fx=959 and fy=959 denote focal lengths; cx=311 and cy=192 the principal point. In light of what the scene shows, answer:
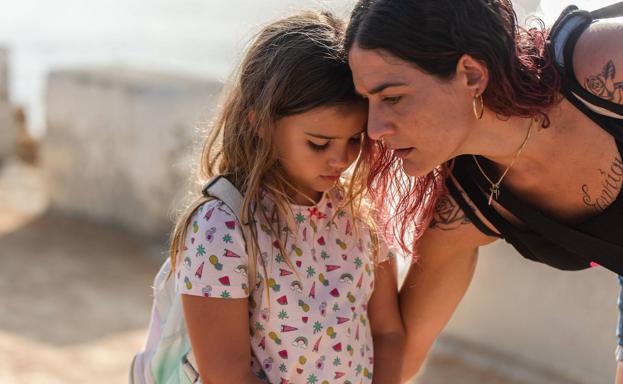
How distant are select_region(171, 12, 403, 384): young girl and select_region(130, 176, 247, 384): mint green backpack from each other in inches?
1.4

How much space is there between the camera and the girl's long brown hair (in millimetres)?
2129

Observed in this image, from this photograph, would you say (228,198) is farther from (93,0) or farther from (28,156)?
(93,0)

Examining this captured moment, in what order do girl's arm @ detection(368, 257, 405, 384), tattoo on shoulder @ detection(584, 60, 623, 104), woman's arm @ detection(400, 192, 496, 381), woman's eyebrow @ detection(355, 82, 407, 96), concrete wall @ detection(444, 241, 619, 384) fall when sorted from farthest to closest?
concrete wall @ detection(444, 241, 619, 384), woman's arm @ detection(400, 192, 496, 381), girl's arm @ detection(368, 257, 405, 384), tattoo on shoulder @ detection(584, 60, 623, 104), woman's eyebrow @ detection(355, 82, 407, 96)

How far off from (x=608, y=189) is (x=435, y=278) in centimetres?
53

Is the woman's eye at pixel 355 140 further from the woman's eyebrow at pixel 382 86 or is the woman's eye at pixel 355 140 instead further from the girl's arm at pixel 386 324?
the girl's arm at pixel 386 324

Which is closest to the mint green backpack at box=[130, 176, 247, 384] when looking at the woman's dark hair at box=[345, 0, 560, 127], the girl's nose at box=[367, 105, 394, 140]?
the girl's nose at box=[367, 105, 394, 140]

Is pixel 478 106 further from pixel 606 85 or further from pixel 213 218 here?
pixel 213 218

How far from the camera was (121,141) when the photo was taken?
281 inches

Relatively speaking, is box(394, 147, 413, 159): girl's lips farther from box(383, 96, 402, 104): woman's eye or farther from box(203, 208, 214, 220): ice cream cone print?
box(203, 208, 214, 220): ice cream cone print

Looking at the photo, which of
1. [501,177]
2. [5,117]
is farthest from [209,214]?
[5,117]

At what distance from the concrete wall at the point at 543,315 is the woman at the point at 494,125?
2.20m

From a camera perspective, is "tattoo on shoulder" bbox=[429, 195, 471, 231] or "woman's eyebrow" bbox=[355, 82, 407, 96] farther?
"tattoo on shoulder" bbox=[429, 195, 471, 231]

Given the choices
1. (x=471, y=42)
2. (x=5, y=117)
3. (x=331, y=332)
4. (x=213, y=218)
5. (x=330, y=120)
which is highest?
(x=471, y=42)

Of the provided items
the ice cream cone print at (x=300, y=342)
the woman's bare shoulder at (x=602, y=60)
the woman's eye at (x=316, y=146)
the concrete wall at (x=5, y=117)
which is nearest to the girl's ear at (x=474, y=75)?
the woman's bare shoulder at (x=602, y=60)
